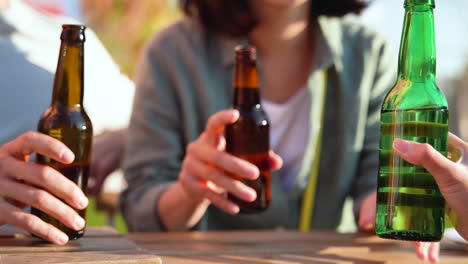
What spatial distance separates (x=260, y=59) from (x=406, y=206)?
94cm

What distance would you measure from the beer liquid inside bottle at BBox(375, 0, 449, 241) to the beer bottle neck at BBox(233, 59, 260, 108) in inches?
12.9

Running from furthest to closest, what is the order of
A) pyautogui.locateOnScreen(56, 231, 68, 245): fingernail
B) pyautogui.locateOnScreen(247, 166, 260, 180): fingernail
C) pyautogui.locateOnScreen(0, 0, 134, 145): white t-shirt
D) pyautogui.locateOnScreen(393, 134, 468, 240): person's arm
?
pyautogui.locateOnScreen(0, 0, 134, 145): white t-shirt, pyautogui.locateOnScreen(247, 166, 260, 180): fingernail, pyautogui.locateOnScreen(56, 231, 68, 245): fingernail, pyautogui.locateOnScreen(393, 134, 468, 240): person's arm

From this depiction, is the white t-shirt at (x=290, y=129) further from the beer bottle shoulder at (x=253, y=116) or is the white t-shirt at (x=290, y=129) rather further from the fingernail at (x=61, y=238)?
the fingernail at (x=61, y=238)

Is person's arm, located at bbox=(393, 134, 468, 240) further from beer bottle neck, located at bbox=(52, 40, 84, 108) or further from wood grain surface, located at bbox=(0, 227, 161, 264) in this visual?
beer bottle neck, located at bbox=(52, 40, 84, 108)

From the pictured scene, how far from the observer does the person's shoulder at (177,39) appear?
63.9 inches

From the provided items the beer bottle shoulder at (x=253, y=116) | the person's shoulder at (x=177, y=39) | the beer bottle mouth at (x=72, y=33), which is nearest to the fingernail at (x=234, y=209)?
the beer bottle shoulder at (x=253, y=116)

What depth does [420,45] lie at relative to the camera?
0.82 metres

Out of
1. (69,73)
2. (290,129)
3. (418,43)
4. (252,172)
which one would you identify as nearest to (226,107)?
(290,129)

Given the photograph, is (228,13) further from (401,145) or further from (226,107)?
(401,145)

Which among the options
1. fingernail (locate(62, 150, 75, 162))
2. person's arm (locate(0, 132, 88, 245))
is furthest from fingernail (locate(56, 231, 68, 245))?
fingernail (locate(62, 150, 75, 162))

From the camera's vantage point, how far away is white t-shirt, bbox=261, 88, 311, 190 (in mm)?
1612

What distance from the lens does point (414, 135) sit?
31.8 inches

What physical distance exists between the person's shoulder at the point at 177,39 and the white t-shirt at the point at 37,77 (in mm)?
155

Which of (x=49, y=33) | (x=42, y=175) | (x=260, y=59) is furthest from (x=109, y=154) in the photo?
(x=42, y=175)
